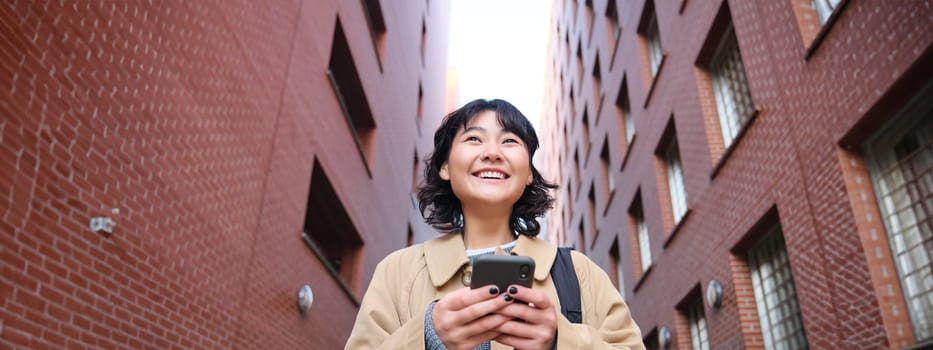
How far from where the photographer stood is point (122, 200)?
15.3 feet

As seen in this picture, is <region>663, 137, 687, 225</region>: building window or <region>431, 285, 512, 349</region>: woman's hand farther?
<region>663, 137, 687, 225</region>: building window

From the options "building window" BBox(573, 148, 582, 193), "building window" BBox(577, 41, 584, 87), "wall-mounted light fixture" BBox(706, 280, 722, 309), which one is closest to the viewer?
"wall-mounted light fixture" BBox(706, 280, 722, 309)

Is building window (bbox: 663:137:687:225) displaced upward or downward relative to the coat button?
upward

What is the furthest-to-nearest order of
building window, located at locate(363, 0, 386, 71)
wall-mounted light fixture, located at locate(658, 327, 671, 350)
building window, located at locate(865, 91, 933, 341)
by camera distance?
building window, located at locate(363, 0, 386, 71)
wall-mounted light fixture, located at locate(658, 327, 671, 350)
building window, located at locate(865, 91, 933, 341)

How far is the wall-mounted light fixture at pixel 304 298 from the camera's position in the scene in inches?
349

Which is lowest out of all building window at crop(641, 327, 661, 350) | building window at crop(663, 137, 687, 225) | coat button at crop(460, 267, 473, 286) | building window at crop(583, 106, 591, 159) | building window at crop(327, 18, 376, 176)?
coat button at crop(460, 267, 473, 286)

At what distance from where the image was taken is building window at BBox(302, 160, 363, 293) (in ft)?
35.5

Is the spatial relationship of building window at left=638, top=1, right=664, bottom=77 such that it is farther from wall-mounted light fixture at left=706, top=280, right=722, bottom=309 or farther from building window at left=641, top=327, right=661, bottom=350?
wall-mounted light fixture at left=706, top=280, right=722, bottom=309

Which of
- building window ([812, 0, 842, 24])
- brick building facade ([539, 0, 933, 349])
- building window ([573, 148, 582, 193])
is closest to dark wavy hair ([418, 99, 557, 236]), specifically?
brick building facade ([539, 0, 933, 349])

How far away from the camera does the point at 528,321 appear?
1666 millimetres

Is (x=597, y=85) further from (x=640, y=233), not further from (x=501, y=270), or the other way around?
(x=501, y=270)

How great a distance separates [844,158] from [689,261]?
17.2 feet

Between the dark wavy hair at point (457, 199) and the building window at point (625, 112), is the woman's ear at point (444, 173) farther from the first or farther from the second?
the building window at point (625, 112)

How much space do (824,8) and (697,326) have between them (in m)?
6.59
